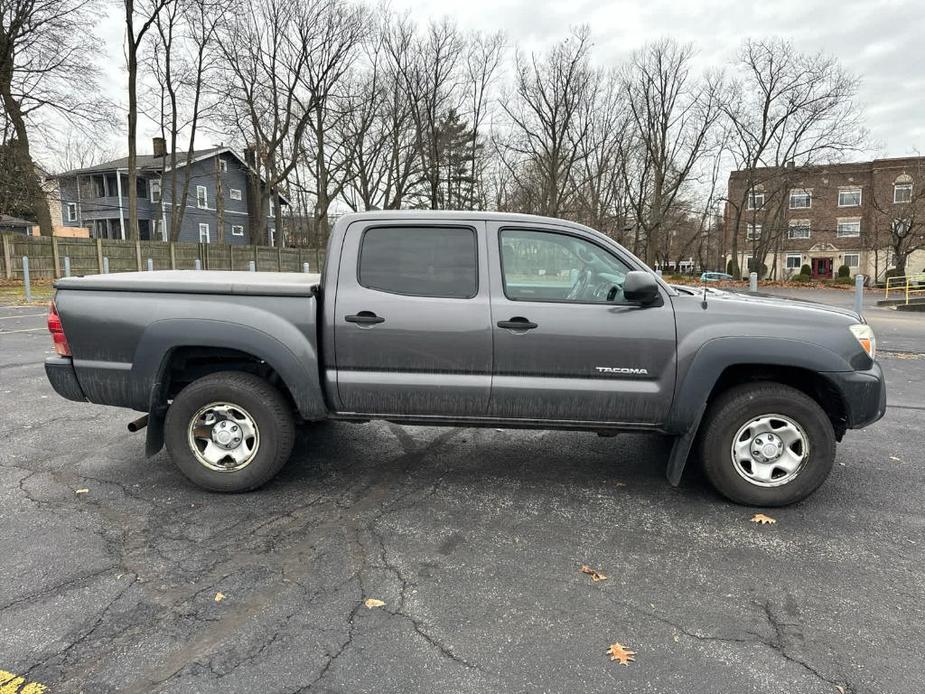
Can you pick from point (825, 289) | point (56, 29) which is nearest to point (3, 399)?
point (56, 29)

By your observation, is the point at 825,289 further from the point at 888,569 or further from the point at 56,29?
the point at 56,29

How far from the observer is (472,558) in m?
3.11

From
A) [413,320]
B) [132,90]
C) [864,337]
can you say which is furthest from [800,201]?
[413,320]

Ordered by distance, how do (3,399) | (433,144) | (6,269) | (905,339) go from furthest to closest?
(433,144)
(6,269)
(905,339)
(3,399)

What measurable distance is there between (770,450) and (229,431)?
3481mm

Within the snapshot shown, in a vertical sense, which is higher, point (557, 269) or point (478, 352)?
point (557, 269)

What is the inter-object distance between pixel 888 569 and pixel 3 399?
7.80 meters

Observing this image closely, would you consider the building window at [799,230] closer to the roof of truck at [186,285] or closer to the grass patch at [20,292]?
the grass patch at [20,292]

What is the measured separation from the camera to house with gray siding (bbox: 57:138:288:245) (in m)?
41.9

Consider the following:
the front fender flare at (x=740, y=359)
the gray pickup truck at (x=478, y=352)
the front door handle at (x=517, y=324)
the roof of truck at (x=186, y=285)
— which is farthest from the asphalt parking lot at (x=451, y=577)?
the roof of truck at (x=186, y=285)

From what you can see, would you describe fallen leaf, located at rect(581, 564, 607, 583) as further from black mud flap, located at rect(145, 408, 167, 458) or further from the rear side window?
black mud flap, located at rect(145, 408, 167, 458)

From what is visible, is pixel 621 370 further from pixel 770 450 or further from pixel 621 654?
pixel 621 654

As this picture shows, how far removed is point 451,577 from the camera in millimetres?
2926

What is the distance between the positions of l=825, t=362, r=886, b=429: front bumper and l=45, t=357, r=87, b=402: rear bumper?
15.8 ft
